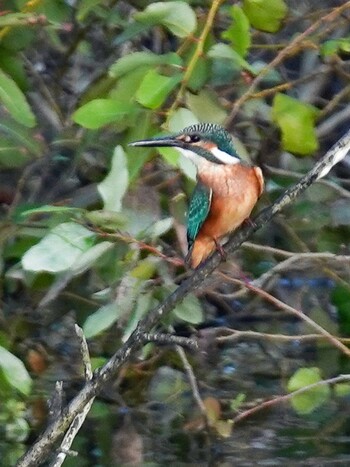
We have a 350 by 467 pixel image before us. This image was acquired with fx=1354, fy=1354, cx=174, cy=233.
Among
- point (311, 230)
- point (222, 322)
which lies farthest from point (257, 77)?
point (222, 322)

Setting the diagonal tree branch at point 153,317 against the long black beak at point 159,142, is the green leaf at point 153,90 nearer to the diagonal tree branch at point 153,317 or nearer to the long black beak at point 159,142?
the long black beak at point 159,142

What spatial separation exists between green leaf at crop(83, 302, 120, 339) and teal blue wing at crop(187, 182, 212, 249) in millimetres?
272

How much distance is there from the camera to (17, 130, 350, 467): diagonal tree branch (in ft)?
9.12

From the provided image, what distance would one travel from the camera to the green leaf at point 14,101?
3578 millimetres

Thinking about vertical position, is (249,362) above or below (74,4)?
below

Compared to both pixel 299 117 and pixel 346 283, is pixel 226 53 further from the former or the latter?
pixel 346 283

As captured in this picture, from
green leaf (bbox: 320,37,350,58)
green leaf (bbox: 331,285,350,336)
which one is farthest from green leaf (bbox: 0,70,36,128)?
green leaf (bbox: 331,285,350,336)

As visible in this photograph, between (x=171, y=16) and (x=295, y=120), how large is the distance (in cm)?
48

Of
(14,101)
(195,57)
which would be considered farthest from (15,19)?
(195,57)

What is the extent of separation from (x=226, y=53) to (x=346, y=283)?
3.98 feet

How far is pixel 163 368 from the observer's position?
4.60m

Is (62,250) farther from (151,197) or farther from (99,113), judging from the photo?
(151,197)

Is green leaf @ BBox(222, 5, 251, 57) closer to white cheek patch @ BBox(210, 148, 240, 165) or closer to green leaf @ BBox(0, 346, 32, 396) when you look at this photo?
white cheek patch @ BBox(210, 148, 240, 165)

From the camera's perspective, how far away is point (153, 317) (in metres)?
2.85
